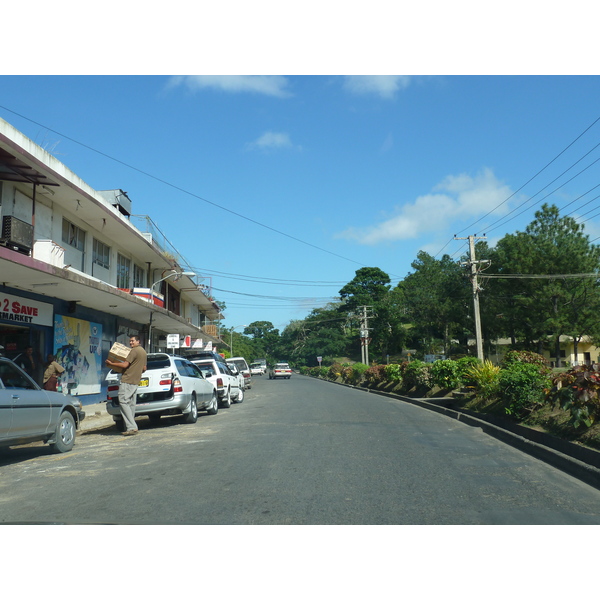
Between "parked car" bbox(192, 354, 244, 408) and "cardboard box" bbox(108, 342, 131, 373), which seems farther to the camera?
"parked car" bbox(192, 354, 244, 408)

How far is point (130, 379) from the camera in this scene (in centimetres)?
1205

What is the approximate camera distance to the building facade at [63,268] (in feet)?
47.4

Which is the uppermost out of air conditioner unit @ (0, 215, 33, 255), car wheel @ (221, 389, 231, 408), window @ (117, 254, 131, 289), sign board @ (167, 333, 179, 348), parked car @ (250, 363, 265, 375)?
window @ (117, 254, 131, 289)

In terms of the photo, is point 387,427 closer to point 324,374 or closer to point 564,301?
point 564,301

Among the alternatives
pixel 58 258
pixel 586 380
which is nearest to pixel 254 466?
pixel 586 380

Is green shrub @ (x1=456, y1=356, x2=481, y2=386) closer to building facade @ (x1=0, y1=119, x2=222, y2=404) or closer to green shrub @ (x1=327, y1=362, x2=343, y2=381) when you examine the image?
building facade @ (x1=0, y1=119, x2=222, y2=404)

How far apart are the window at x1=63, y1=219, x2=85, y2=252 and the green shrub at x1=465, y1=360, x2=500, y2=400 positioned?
14.3 metres

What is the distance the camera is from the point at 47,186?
16578mm

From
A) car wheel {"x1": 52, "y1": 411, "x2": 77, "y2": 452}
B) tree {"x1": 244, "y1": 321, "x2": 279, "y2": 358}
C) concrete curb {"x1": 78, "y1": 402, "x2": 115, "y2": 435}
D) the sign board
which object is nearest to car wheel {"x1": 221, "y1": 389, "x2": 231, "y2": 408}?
concrete curb {"x1": 78, "y1": 402, "x2": 115, "y2": 435}

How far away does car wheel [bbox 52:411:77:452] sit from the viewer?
387 inches

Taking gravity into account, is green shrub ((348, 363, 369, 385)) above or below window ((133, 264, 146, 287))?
below

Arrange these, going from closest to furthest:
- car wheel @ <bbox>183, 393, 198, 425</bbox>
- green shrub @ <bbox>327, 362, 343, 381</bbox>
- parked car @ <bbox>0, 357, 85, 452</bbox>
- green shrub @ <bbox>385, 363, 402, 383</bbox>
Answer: parked car @ <bbox>0, 357, 85, 452</bbox> < car wheel @ <bbox>183, 393, 198, 425</bbox> < green shrub @ <bbox>385, 363, 402, 383</bbox> < green shrub @ <bbox>327, 362, 343, 381</bbox>

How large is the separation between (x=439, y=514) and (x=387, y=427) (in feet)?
24.5

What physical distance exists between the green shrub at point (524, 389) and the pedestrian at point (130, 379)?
7.84 m
